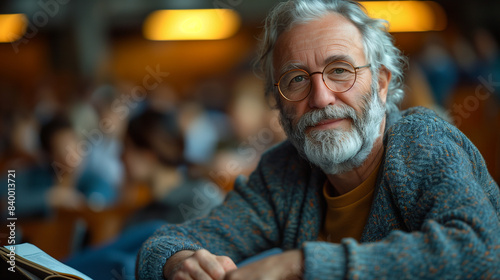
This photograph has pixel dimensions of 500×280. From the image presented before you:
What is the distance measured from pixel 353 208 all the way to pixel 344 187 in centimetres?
8

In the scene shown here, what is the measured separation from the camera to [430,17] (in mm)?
6496

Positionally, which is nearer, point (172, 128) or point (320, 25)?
point (320, 25)

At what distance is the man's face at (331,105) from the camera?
119 centimetres

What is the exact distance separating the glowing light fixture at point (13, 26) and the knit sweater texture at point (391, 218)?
2.60 m

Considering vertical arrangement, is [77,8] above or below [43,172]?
above

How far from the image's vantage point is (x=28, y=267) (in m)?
1.03

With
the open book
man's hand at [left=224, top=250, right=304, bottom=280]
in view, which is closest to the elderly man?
man's hand at [left=224, top=250, right=304, bottom=280]

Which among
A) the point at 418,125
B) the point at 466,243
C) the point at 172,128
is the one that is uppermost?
the point at 418,125

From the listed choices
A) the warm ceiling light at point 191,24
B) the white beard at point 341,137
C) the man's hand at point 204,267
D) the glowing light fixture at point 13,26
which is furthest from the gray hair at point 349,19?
the warm ceiling light at point 191,24

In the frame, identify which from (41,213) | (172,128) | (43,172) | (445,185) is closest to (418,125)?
(445,185)

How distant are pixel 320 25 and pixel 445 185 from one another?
21.2 inches

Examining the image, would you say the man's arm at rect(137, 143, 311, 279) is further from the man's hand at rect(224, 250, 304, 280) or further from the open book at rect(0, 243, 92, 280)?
the man's hand at rect(224, 250, 304, 280)

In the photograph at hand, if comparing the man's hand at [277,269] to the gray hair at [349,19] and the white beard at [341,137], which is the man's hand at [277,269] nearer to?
the white beard at [341,137]

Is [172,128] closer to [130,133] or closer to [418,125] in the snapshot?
[130,133]
